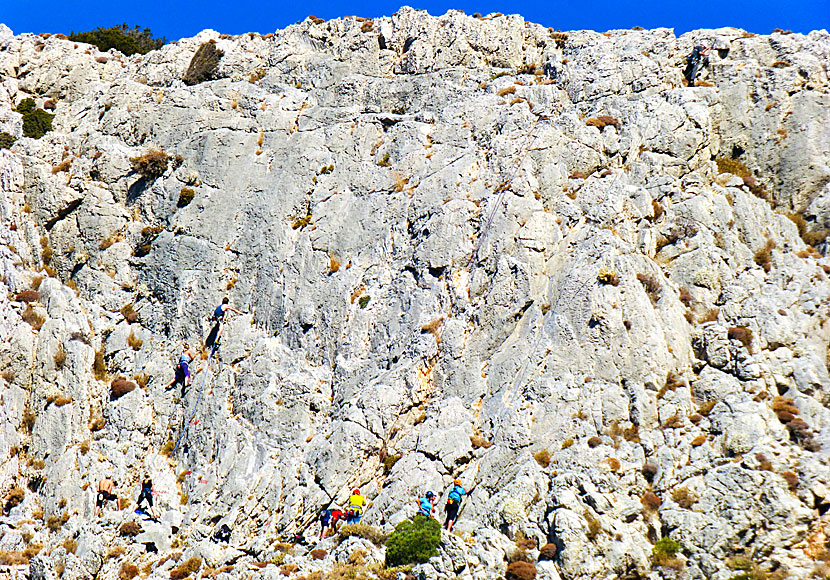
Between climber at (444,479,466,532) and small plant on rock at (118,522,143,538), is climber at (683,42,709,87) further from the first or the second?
small plant on rock at (118,522,143,538)

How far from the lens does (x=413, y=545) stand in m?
32.2

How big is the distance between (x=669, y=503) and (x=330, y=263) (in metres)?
24.5

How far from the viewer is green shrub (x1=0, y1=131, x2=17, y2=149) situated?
5347cm

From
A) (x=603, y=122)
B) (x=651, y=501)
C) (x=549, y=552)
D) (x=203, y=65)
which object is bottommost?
(x=549, y=552)

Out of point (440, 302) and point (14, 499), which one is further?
point (440, 302)

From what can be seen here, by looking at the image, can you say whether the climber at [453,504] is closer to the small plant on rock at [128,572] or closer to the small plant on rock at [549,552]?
the small plant on rock at [549,552]

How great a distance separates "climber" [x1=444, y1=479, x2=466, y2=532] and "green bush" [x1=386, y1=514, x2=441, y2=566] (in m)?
1.09

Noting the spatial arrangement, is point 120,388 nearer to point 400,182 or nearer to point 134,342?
point 134,342

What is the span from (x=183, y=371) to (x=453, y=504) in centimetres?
1879

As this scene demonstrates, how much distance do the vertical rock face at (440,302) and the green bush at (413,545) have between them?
1.11 m

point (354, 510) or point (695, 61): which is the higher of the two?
point (695, 61)

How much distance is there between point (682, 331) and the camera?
37.7 m

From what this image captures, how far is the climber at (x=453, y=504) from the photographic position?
111 feet

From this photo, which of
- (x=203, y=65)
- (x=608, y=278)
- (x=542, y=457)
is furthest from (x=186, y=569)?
(x=203, y=65)
